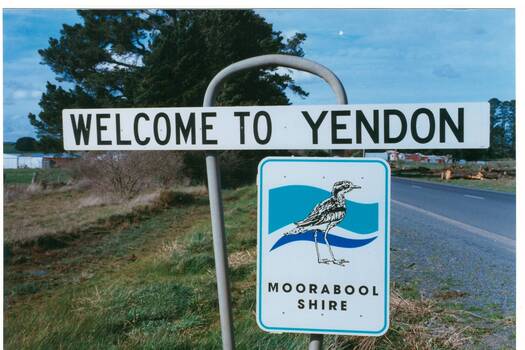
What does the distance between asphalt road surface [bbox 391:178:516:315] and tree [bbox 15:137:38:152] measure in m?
1.75

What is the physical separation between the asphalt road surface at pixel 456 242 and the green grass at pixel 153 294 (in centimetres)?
14

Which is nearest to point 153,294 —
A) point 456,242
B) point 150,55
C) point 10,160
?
point 10,160

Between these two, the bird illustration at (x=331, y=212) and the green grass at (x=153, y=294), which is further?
the green grass at (x=153, y=294)

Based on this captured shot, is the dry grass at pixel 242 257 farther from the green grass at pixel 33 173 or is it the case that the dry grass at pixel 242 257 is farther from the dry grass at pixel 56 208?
the green grass at pixel 33 173

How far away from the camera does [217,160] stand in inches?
64.1

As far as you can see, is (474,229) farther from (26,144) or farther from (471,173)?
(26,144)

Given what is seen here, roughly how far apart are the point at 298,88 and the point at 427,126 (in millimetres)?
742

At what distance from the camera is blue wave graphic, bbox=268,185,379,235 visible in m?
1.51

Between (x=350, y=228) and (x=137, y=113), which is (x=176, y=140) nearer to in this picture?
(x=137, y=113)

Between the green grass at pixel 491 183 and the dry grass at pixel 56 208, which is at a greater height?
the green grass at pixel 491 183

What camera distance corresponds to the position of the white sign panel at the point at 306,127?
4.91 feet

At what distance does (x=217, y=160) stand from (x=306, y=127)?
325 mm

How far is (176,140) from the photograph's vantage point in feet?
5.24

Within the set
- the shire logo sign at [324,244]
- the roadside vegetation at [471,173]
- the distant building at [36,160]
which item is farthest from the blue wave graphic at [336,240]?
the distant building at [36,160]
